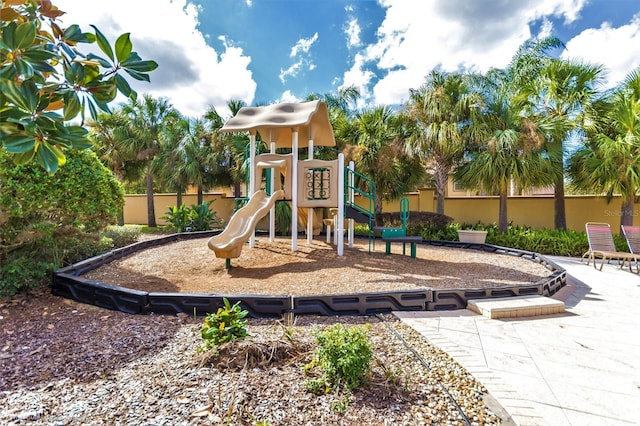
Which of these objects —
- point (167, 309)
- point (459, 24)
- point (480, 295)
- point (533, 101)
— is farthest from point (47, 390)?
point (533, 101)

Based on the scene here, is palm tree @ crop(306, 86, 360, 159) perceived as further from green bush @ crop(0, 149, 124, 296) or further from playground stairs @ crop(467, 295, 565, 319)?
playground stairs @ crop(467, 295, 565, 319)

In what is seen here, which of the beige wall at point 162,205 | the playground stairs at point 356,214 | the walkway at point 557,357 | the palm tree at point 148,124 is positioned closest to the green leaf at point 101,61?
the walkway at point 557,357

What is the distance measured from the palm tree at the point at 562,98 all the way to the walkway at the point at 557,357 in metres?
5.78

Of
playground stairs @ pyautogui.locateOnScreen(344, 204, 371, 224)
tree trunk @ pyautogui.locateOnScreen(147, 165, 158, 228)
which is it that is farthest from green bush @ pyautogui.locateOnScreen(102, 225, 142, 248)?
tree trunk @ pyautogui.locateOnScreen(147, 165, 158, 228)

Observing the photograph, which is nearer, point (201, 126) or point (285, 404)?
point (285, 404)

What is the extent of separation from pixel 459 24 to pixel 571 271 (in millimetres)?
5611

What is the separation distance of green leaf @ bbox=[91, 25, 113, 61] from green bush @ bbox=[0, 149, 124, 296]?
3.52 m

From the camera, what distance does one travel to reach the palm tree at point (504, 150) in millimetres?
8312

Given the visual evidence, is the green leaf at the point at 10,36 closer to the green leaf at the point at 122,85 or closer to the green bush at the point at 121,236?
the green leaf at the point at 122,85

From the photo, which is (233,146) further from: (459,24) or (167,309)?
(167,309)

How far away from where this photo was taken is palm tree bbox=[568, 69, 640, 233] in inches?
283

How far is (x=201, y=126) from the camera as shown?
12.2 metres

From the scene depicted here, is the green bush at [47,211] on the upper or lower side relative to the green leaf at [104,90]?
lower

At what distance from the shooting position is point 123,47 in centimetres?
122
